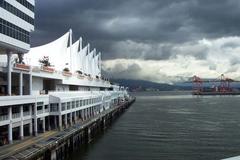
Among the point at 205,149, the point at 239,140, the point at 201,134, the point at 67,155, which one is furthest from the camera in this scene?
the point at 201,134

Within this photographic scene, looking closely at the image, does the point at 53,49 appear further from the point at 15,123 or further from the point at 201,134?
the point at 15,123

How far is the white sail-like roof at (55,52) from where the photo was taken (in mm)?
98350

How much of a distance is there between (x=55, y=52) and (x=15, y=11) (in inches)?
2138

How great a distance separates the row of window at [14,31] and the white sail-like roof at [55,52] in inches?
1790

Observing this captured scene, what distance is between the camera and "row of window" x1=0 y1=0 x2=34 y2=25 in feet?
146

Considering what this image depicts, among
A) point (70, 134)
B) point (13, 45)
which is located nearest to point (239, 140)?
point (70, 134)

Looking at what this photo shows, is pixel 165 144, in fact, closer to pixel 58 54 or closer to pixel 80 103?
pixel 80 103

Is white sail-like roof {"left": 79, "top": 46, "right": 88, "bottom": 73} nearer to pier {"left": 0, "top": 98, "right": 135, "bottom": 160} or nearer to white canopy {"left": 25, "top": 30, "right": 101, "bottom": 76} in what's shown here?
white canopy {"left": 25, "top": 30, "right": 101, "bottom": 76}

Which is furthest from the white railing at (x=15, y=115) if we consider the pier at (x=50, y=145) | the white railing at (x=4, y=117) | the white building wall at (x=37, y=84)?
the white building wall at (x=37, y=84)

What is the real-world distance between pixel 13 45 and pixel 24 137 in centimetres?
1174

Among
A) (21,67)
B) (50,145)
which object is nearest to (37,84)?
(21,67)

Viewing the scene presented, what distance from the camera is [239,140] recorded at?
218ft

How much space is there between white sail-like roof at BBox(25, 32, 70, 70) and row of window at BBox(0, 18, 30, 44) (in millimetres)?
45458

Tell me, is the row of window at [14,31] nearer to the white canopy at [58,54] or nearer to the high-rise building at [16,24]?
the high-rise building at [16,24]
